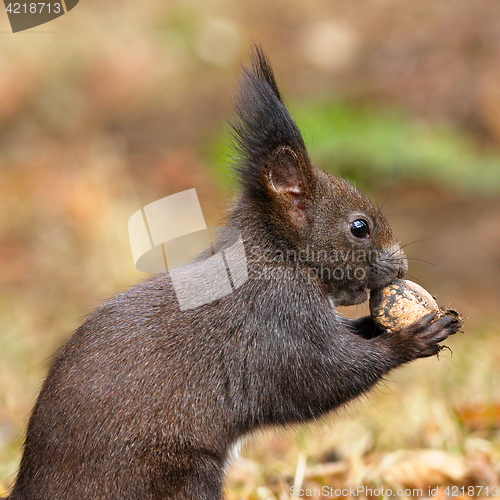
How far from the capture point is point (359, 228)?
13.0ft

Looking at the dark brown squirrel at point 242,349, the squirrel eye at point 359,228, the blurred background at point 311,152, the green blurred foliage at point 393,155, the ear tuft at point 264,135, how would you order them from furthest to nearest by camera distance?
the green blurred foliage at point 393,155 → the blurred background at point 311,152 → the squirrel eye at point 359,228 → the ear tuft at point 264,135 → the dark brown squirrel at point 242,349

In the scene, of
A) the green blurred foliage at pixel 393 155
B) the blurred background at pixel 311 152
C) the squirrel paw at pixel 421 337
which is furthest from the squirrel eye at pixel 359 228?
the green blurred foliage at pixel 393 155

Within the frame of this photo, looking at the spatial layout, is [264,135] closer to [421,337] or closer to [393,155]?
[421,337]

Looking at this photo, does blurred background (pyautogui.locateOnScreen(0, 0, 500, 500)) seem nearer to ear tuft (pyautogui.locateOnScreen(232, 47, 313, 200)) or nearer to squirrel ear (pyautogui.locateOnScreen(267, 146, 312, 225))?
ear tuft (pyautogui.locateOnScreen(232, 47, 313, 200))

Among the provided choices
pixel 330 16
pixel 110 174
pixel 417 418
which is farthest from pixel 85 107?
pixel 417 418

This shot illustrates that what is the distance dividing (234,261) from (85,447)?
118cm

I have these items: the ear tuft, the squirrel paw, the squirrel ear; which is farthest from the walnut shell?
the ear tuft

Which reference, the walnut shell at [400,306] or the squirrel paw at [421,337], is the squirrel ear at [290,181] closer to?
the walnut shell at [400,306]

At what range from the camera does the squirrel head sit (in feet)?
12.6

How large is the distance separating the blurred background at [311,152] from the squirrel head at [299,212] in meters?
1.45

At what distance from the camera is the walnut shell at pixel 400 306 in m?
3.83

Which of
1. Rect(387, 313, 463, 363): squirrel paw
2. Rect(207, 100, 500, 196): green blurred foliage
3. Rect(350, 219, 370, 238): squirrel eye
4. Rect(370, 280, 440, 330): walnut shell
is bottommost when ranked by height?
Rect(207, 100, 500, 196): green blurred foliage

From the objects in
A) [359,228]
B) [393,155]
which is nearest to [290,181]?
[359,228]

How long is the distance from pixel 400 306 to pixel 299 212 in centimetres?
74
